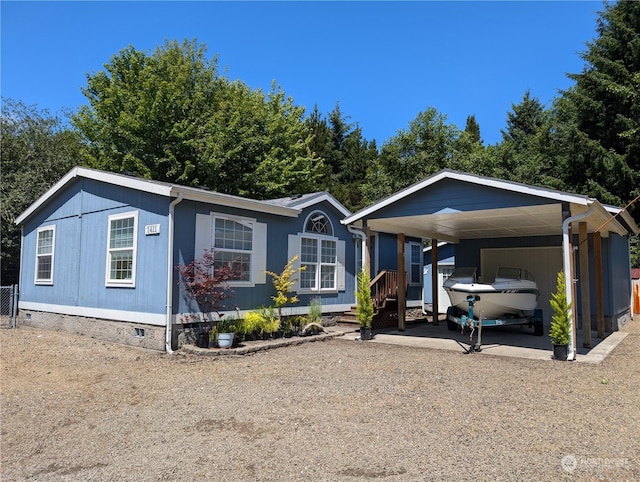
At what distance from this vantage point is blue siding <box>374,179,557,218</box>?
8.63 metres

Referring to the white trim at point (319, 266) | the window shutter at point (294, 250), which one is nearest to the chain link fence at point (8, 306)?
the window shutter at point (294, 250)

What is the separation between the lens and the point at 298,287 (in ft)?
39.7

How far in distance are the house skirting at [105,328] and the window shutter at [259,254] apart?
2573 mm

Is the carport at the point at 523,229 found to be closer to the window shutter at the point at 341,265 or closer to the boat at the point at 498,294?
the boat at the point at 498,294

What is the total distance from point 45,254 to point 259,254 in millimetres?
6459

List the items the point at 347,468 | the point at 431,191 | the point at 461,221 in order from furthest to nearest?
1. the point at 461,221
2. the point at 431,191
3. the point at 347,468

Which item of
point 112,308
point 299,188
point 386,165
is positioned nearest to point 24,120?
point 299,188

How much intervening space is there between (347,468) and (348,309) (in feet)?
33.2

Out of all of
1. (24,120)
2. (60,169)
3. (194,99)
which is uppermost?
(194,99)

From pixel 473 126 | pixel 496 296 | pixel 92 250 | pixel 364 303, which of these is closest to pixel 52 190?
pixel 92 250

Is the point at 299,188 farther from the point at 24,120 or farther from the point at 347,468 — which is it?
the point at 347,468

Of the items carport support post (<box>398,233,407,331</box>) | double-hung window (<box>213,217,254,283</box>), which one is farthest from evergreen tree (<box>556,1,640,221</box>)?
double-hung window (<box>213,217,254,283</box>)

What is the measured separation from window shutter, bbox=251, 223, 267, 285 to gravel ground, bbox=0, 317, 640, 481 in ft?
9.58

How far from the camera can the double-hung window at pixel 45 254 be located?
12.7 m
